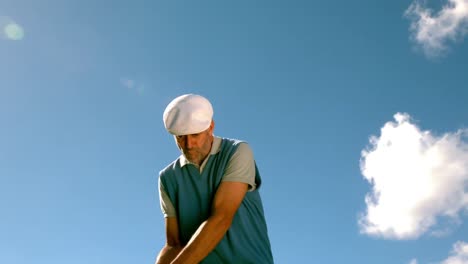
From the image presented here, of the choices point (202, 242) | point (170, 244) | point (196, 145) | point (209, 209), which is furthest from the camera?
point (170, 244)

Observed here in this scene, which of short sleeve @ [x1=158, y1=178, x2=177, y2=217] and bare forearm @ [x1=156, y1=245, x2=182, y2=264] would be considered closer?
bare forearm @ [x1=156, y1=245, x2=182, y2=264]

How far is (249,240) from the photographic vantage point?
4.84 m

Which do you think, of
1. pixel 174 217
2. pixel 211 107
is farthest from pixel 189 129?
pixel 174 217

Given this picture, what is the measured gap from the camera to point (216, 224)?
455 cm

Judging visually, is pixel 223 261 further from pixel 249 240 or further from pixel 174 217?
pixel 174 217

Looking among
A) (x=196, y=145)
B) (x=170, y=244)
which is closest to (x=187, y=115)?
(x=196, y=145)

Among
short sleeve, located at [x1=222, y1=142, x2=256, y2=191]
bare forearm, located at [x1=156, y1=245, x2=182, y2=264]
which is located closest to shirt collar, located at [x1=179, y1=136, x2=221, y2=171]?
short sleeve, located at [x1=222, y1=142, x2=256, y2=191]

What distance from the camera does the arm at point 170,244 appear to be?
4930 millimetres

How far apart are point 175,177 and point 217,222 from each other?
2.26 feet

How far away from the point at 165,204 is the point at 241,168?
30.8 inches

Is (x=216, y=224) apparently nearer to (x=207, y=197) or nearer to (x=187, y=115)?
(x=207, y=197)

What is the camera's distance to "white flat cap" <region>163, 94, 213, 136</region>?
452 cm

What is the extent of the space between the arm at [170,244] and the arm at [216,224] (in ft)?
1.37

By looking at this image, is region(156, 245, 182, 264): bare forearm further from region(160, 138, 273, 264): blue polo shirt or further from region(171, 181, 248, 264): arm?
region(171, 181, 248, 264): arm
